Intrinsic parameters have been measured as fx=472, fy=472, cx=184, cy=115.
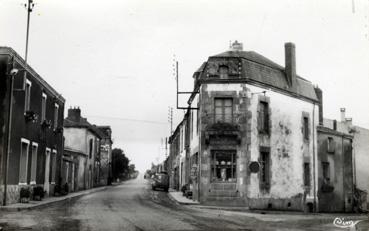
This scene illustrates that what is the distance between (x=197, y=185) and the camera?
27.5 metres

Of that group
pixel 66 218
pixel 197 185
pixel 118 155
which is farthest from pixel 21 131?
pixel 118 155

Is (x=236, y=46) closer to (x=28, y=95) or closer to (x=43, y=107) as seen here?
(x=43, y=107)

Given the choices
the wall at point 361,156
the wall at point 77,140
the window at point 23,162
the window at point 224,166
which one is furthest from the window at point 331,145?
the wall at point 77,140

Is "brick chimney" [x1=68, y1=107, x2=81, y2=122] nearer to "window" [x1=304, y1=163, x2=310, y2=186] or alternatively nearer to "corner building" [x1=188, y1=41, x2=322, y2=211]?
"corner building" [x1=188, y1=41, x2=322, y2=211]

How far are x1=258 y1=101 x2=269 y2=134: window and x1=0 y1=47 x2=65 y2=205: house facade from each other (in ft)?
41.4

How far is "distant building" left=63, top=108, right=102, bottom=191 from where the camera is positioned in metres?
39.9

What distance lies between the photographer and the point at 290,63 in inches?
1188

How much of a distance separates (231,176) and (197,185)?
7.76 ft

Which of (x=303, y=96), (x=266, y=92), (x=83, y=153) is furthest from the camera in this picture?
(x=83, y=153)

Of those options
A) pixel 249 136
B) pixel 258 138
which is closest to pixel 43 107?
pixel 249 136

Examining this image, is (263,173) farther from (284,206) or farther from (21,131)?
(21,131)

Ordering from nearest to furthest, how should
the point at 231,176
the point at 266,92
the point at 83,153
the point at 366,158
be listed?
the point at 231,176
the point at 266,92
the point at 366,158
the point at 83,153

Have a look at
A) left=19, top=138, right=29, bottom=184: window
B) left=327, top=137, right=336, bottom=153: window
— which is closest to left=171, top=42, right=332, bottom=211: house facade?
left=327, top=137, right=336, bottom=153: window

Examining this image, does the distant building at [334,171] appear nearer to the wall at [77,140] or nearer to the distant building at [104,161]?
the wall at [77,140]
